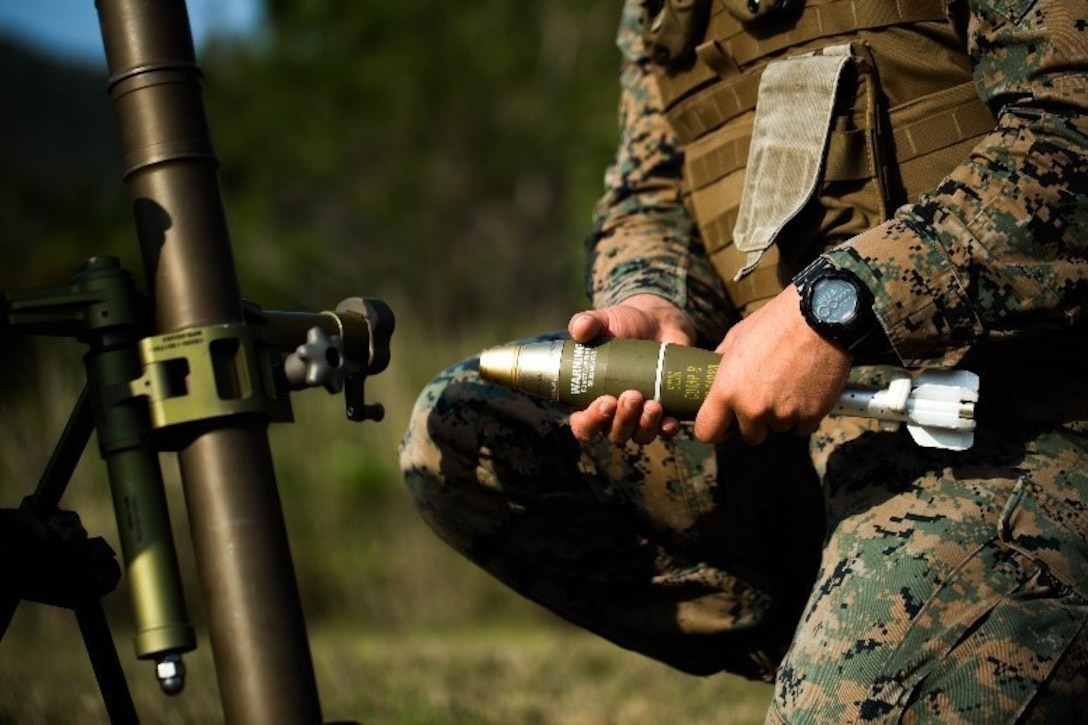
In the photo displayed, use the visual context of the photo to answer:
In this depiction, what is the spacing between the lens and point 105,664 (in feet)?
7.88

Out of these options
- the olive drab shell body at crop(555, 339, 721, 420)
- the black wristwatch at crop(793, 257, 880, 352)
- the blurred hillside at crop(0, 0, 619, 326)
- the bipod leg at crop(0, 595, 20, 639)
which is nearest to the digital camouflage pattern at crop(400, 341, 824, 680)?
the olive drab shell body at crop(555, 339, 721, 420)

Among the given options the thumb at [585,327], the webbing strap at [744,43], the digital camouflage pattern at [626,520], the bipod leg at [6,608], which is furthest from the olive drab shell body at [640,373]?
the bipod leg at [6,608]

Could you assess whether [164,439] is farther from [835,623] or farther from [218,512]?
[835,623]

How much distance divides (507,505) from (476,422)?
0.20 m

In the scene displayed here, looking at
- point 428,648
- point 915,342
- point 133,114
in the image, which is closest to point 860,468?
point 915,342

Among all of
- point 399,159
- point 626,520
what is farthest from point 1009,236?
point 399,159

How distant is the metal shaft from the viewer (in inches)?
86.2

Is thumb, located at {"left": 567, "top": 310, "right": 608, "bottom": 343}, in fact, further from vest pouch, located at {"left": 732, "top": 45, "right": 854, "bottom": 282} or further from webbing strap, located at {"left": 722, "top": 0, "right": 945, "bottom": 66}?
webbing strap, located at {"left": 722, "top": 0, "right": 945, "bottom": 66}

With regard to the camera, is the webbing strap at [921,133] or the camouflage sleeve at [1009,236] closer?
the camouflage sleeve at [1009,236]

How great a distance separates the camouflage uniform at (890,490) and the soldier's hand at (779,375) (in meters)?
0.12

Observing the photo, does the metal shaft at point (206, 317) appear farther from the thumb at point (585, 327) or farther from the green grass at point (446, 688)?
the green grass at point (446, 688)

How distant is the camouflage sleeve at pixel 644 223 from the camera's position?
11.0 feet

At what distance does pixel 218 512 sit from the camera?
222 cm

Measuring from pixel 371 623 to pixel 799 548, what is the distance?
548 cm
